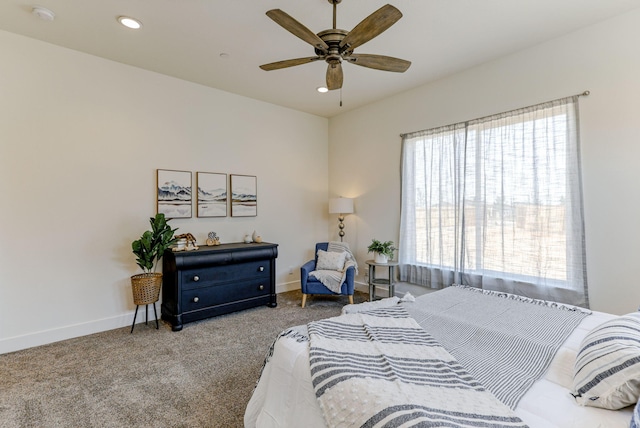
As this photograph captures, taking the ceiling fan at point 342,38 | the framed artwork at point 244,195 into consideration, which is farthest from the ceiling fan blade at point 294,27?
the framed artwork at point 244,195

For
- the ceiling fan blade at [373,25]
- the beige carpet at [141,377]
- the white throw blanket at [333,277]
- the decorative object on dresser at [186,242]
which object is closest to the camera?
the ceiling fan blade at [373,25]

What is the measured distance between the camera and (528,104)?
3127 mm

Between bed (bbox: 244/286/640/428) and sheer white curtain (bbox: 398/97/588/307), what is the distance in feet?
3.57

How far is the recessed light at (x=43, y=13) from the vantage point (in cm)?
251

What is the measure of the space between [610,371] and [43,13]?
4.36 metres

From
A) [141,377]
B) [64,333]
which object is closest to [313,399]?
[141,377]

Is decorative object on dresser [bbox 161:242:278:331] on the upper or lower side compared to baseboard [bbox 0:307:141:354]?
upper

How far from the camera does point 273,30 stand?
2793 mm

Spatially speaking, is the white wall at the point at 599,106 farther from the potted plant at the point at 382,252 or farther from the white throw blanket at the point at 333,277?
the white throw blanket at the point at 333,277

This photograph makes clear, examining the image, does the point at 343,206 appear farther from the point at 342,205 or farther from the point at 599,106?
the point at 599,106

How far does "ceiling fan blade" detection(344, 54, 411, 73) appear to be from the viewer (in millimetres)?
2299

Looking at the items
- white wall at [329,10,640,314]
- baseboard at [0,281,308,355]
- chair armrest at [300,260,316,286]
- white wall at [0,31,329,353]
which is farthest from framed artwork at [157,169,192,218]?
white wall at [329,10,640,314]

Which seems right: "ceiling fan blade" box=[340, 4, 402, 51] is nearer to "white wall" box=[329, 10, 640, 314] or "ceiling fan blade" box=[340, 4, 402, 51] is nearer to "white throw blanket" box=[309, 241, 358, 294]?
"white wall" box=[329, 10, 640, 314]

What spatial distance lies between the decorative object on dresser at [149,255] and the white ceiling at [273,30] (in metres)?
1.84
